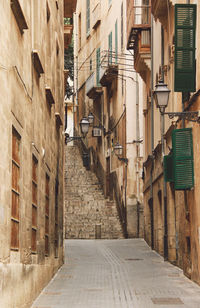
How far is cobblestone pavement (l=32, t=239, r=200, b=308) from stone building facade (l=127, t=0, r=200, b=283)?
0.68 m

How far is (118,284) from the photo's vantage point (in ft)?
50.6

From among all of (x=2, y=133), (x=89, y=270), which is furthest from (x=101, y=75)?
(x=2, y=133)

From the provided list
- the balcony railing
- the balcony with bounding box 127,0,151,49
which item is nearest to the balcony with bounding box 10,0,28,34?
the balcony with bounding box 127,0,151,49

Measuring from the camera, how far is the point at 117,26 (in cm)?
4031

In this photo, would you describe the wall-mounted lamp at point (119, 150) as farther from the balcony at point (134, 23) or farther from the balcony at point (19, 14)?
the balcony at point (19, 14)

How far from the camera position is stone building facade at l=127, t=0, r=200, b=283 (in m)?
15.3

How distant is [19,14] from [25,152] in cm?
229

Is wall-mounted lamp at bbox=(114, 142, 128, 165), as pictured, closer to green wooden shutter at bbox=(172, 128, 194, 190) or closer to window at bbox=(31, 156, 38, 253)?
green wooden shutter at bbox=(172, 128, 194, 190)

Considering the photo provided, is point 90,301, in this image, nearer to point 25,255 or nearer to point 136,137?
point 25,255

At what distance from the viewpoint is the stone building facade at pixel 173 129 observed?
1531 centimetres

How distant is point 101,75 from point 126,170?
361 inches

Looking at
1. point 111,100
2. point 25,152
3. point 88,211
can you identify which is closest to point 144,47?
point 88,211

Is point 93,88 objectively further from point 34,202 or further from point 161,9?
point 34,202

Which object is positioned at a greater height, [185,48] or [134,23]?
[134,23]
